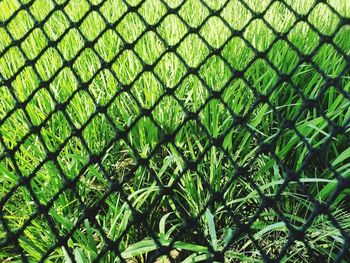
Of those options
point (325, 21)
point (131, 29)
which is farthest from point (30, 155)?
point (325, 21)

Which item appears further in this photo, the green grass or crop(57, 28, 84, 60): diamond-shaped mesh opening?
crop(57, 28, 84, 60): diamond-shaped mesh opening

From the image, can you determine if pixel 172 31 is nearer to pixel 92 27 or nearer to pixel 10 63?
pixel 92 27

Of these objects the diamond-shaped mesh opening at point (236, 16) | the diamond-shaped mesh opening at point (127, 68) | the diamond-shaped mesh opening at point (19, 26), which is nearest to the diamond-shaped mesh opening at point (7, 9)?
the diamond-shaped mesh opening at point (19, 26)

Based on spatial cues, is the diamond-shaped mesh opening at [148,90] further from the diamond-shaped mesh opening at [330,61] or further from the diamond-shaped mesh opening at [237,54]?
the diamond-shaped mesh opening at [330,61]

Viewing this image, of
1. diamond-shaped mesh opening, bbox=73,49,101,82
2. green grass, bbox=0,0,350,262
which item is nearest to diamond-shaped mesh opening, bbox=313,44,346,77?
green grass, bbox=0,0,350,262

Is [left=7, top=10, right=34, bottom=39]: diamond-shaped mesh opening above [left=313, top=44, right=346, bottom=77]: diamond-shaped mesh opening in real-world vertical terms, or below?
above

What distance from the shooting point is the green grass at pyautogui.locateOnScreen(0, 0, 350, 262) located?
0.97m

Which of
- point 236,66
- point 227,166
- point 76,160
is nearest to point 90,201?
point 76,160

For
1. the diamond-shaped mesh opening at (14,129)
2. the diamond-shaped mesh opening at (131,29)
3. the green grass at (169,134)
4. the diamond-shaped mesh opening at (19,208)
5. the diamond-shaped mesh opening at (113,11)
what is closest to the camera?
the green grass at (169,134)

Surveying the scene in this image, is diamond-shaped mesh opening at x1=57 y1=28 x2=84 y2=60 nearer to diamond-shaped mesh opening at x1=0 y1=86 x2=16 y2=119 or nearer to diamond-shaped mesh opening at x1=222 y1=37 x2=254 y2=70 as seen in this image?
diamond-shaped mesh opening at x1=0 y1=86 x2=16 y2=119

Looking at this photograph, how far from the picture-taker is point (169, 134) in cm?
100

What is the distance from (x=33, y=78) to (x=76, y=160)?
1.02ft

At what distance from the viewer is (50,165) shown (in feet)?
3.59

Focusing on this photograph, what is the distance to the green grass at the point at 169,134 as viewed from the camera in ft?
3.18
